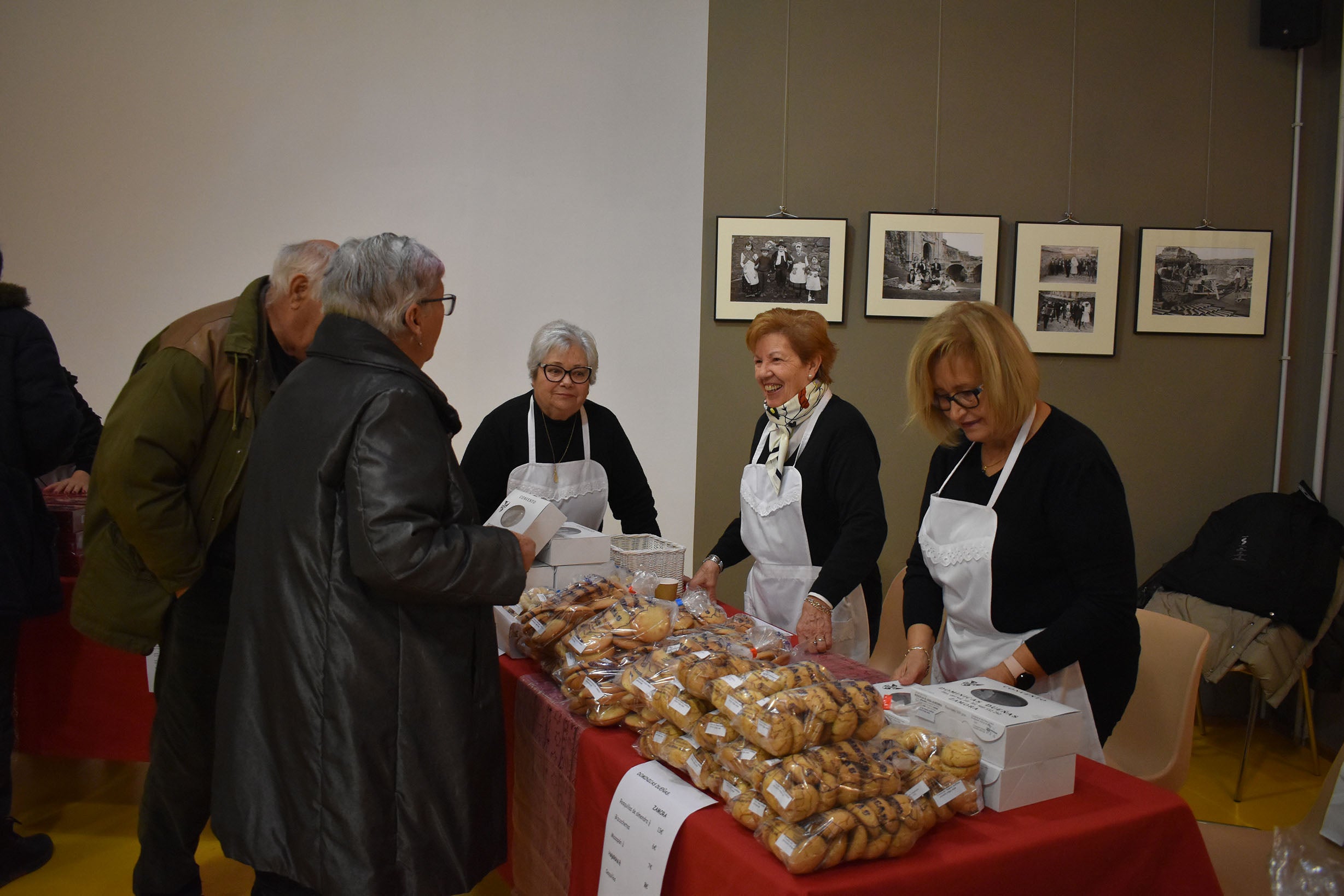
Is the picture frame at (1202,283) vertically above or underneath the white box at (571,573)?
above

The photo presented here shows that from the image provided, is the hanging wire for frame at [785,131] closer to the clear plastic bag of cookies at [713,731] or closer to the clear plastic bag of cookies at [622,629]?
the clear plastic bag of cookies at [622,629]

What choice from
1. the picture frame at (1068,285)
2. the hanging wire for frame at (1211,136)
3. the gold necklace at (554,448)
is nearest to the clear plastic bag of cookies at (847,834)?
the gold necklace at (554,448)

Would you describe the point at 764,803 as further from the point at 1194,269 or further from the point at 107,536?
the point at 1194,269

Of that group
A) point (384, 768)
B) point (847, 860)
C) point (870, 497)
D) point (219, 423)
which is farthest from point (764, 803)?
point (219, 423)

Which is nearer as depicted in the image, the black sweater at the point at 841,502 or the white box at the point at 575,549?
the white box at the point at 575,549

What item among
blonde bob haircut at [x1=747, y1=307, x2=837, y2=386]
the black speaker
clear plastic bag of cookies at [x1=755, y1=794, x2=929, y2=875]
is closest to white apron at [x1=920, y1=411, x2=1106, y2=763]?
blonde bob haircut at [x1=747, y1=307, x2=837, y2=386]

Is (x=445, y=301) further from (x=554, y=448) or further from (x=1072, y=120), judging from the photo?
(x=1072, y=120)

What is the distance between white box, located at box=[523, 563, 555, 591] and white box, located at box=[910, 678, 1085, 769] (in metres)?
0.95

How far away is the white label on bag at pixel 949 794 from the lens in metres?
1.28

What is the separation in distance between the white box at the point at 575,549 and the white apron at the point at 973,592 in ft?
2.60

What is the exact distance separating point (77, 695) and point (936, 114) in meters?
4.24

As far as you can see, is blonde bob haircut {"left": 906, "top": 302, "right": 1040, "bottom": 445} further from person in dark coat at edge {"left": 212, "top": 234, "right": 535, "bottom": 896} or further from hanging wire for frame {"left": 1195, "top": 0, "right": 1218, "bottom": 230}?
hanging wire for frame {"left": 1195, "top": 0, "right": 1218, "bottom": 230}

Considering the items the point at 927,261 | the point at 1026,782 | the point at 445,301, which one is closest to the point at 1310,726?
the point at 927,261

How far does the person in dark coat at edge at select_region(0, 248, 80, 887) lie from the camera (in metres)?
2.56
